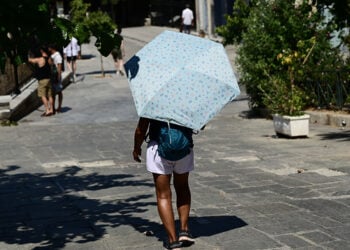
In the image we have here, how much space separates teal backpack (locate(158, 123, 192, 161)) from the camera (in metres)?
5.91

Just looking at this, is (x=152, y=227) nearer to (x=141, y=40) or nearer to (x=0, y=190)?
(x=0, y=190)

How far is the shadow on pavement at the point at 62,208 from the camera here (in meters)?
6.97

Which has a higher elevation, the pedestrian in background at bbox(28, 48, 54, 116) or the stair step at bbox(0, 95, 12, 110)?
the pedestrian in background at bbox(28, 48, 54, 116)

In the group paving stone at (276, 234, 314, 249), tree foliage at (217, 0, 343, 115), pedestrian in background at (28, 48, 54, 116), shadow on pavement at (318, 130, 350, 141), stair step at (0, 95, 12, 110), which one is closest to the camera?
paving stone at (276, 234, 314, 249)

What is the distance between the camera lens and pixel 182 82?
5.95m

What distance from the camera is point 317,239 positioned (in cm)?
632

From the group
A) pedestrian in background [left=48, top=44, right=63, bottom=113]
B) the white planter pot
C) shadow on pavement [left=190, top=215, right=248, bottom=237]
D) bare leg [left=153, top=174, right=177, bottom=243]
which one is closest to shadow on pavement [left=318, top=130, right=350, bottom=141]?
the white planter pot

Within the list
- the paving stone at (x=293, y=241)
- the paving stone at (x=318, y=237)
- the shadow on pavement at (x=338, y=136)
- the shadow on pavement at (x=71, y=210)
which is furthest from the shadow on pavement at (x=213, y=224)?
the shadow on pavement at (x=338, y=136)

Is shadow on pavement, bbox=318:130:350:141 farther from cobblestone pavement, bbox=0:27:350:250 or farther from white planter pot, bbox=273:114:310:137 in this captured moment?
white planter pot, bbox=273:114:310:137

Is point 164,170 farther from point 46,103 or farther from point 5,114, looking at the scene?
point 46,103

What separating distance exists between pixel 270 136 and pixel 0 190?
5.70m

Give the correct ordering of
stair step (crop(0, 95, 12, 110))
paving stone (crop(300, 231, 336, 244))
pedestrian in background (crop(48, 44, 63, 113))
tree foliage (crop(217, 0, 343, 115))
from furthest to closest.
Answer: pedestrian in background (crop(48, 44, 63, 113))
stair step (crop(0, 95, 12, 110))
tree foliage (crop(217, 0, 343, 115))
paving stone (crop(300, 231, 336, 244))

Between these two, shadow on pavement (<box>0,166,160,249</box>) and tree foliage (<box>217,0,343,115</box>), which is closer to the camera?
shadow on pavement (<box>0,166,160,249</box>)

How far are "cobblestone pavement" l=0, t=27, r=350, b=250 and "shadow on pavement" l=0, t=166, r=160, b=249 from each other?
0.01 metres
